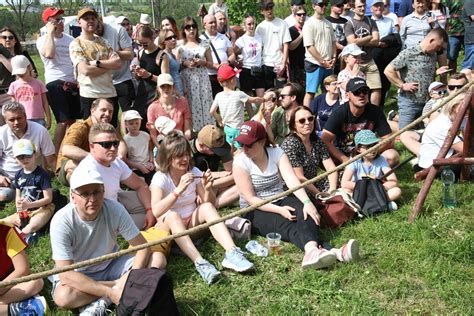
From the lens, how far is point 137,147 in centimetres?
554

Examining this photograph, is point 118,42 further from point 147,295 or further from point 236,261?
point 147,295

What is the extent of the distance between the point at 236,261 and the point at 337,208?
1113mm

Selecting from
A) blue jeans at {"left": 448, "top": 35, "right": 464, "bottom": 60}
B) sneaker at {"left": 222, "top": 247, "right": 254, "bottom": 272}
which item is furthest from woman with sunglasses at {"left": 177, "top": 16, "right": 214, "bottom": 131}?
blue jeans at {"left": 448, "top": 35, "right": 464, "bottom": 60}

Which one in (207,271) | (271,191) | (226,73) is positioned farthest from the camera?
(226,73)

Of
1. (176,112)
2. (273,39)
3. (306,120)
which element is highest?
(273,39)

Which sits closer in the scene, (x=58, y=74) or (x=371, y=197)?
(x=371, y=197)

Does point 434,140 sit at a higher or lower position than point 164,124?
lower

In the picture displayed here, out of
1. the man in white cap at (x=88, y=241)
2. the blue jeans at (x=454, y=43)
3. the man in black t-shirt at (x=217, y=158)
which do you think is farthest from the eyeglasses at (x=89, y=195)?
the blue jeans at (x=454, y=43)

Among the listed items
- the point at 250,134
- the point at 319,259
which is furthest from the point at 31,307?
the point at 250,134

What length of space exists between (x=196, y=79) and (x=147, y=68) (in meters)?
0.70

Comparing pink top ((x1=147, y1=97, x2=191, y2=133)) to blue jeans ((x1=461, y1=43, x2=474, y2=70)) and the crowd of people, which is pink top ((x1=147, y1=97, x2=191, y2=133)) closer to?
the crowd of people

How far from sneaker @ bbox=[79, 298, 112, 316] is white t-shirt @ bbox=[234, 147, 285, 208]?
5.36 feet

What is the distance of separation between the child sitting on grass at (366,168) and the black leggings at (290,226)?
2.51ft

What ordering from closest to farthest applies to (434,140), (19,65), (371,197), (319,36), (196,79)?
(371,197), (434,140), (19,65), (196,79), (319,36)
